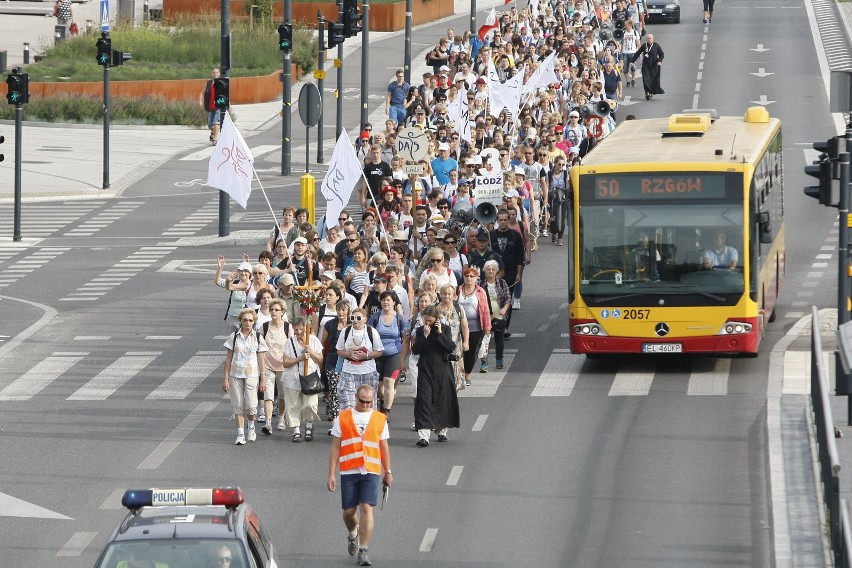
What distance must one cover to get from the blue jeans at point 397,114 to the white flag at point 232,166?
19277 millimetres

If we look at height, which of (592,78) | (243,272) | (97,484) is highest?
(592,78)

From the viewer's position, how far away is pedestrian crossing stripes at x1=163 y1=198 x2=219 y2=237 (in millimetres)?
36656

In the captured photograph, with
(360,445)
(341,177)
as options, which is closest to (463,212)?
(341,177)

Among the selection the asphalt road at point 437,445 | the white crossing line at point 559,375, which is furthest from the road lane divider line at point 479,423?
the white crossing line at point 559,375

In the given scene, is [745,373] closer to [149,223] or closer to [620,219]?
[620,219]

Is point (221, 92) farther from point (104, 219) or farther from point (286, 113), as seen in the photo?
point (286, 113)

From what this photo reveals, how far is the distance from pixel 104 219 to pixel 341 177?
14.2 m

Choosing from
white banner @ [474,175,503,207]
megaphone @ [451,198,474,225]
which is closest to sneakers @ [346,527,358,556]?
megaphone @ [451,198,474,225]

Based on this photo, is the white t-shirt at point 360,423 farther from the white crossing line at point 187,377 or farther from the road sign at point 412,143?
the road sign at point 412,143

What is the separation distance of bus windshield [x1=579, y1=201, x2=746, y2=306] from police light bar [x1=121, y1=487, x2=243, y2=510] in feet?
37.2

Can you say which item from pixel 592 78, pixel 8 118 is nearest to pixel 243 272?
pixel 592 78

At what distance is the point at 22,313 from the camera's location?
92.4 feet

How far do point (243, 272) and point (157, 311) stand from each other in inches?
269

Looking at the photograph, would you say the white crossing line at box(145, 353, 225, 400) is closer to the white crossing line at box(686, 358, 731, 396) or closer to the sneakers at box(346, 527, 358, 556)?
the white crossing line at box(686, 358, 731, 396)
